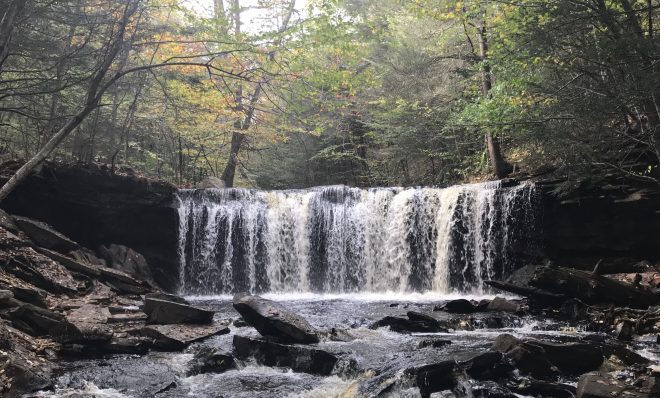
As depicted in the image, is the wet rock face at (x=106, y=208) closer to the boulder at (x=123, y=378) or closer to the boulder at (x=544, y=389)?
the boulder at (x=123, y=378)

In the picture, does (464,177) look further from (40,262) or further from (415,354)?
(40,262)

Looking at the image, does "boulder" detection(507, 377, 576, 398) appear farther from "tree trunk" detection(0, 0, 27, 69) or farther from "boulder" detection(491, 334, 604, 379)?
"tree trunk" detection(0, 0, 27, 69)

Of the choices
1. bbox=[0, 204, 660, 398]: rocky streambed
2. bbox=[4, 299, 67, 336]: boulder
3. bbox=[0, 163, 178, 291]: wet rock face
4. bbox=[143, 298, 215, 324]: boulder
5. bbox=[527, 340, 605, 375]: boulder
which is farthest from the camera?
bbox=[0, 163, 178, 291]: wet rock face

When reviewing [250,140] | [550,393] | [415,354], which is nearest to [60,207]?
[250,140]

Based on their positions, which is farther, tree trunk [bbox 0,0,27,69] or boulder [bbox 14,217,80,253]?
boulder [bbox 14,217,80,253]

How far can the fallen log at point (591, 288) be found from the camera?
10.4m

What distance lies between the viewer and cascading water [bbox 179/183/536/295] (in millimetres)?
15914

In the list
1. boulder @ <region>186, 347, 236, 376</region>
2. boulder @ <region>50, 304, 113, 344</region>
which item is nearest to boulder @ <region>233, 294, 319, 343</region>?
boulder @ <region>186, 347, 236, 376</region>

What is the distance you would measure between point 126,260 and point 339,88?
10.4 m

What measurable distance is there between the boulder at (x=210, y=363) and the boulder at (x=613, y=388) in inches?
193

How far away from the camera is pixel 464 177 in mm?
21250

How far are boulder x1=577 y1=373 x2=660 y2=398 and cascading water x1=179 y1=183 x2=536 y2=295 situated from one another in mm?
9942

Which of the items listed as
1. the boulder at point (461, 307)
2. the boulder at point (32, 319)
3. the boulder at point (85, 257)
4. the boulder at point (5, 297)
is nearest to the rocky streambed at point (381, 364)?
the boulder at point (32, 319)

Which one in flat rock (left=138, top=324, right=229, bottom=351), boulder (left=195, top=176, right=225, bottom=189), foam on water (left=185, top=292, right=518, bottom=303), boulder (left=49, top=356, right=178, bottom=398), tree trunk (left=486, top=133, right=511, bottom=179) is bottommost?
foam on water (left=185, top=292, right=518, bottom=303)
